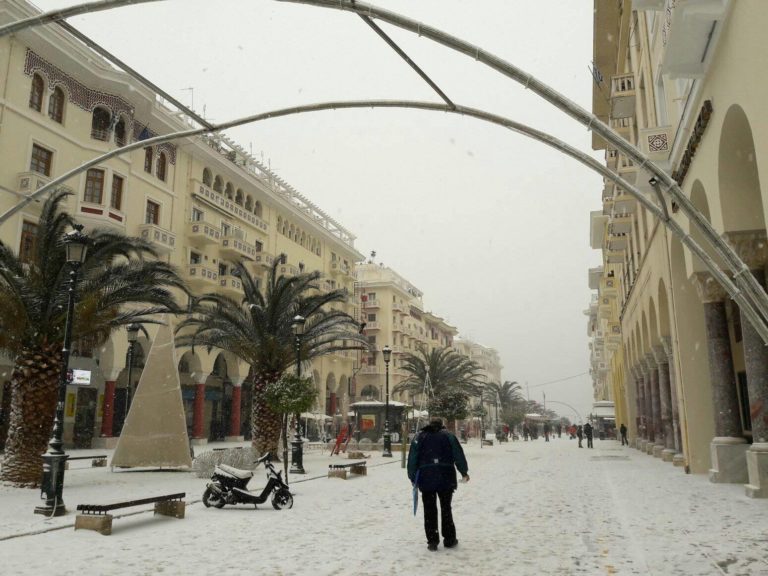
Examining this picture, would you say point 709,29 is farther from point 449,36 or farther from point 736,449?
point 736,449

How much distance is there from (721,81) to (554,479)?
10444 millimetres

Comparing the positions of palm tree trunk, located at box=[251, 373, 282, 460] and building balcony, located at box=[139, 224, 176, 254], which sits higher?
building balcony, located at box=[139, 224, 176, 254]

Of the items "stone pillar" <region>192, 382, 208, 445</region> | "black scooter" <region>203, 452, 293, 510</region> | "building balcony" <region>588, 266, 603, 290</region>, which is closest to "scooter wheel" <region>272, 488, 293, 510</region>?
"black scooter" <region>203, 452, 293, 510</region>

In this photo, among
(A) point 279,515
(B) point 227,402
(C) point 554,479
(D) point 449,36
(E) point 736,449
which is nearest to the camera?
(D) point 449,36

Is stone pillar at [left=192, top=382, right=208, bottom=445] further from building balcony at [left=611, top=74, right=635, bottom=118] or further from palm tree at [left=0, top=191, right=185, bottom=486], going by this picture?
building balcony at [left=611, top=74, right=635, bottom=118]

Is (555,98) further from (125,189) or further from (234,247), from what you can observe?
(234,247)

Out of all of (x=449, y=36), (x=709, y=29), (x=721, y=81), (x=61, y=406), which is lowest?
(x=61, y=406)

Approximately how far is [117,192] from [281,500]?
24725 millimetres

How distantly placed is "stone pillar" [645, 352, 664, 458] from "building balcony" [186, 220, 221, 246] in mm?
24354

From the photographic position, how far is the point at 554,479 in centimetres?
1603

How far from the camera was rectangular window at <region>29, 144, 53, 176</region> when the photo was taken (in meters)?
27.0

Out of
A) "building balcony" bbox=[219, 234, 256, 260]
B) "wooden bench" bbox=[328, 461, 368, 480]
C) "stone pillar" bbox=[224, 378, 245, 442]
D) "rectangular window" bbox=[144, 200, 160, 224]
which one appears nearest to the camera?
"wooden bench" bbox=[328, 461, 368, 480]

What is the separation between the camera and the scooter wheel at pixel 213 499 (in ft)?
34.4

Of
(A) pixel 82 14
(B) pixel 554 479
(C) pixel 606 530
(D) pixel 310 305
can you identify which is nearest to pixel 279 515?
(C) pixel 606 530
